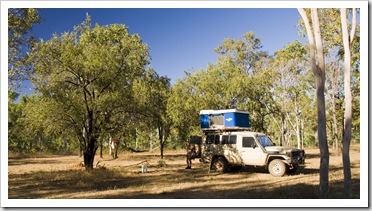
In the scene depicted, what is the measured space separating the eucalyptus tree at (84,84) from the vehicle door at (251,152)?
602cm

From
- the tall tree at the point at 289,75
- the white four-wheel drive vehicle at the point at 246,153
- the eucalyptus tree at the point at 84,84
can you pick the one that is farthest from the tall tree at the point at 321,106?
the tall tree at the point at 289,75

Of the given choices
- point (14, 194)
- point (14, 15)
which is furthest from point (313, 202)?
point (14, 15)

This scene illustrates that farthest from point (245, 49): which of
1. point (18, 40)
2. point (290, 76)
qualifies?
point (18, 40)

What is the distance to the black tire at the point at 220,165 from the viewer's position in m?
15.2

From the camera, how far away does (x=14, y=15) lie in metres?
11.9

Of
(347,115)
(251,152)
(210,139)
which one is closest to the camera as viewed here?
(347,115)

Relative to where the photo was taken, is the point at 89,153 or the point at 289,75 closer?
the point at 89,153

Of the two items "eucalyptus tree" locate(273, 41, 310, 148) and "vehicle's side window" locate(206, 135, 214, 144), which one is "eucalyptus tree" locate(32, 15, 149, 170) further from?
"eucalyptus tree" locate(273, 41, 310, 148)

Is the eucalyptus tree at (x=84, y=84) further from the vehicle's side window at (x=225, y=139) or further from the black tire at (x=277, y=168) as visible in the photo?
the black tire at (x=277, y=168)

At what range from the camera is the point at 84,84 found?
50.7 feet

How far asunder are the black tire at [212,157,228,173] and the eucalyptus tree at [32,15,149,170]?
16.6 ft

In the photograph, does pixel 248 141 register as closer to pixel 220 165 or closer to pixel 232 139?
pixel 232 139

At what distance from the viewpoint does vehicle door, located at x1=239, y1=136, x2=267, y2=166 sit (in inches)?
559

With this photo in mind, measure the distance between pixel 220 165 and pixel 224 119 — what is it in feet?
7.11
